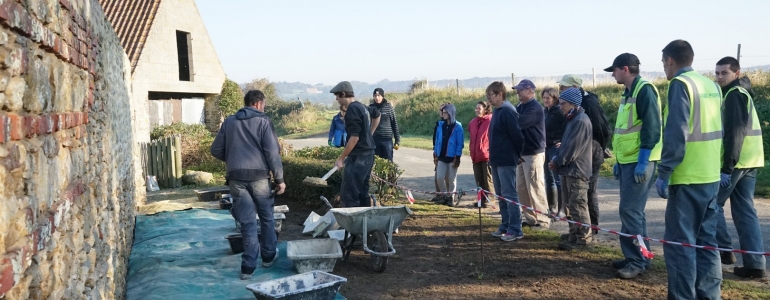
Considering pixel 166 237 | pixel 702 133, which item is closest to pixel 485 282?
pixel 702 133

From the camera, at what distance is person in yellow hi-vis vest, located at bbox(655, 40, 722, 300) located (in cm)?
447

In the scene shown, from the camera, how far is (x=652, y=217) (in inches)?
325

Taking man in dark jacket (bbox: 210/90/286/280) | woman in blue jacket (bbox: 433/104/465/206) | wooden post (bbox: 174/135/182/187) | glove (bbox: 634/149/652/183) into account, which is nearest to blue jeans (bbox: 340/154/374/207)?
man in dark jacket (bbox: 210/90/286/280)

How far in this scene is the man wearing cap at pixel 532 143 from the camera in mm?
7574

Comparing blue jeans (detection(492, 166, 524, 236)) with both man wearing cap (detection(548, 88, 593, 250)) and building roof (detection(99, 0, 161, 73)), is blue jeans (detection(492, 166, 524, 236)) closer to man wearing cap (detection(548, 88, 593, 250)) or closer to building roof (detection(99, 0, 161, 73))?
man wearing cap (detection(548, 88, 593, 250))

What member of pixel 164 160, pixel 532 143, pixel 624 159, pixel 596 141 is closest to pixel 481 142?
pixel 532 143

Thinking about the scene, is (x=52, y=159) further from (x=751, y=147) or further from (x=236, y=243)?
Result: (x=751, y=147)

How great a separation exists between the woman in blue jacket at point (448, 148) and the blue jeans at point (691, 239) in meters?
5.01

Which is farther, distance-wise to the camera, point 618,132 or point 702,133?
point 618,132

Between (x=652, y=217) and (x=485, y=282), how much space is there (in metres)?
3.76

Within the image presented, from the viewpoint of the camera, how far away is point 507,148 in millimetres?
7266

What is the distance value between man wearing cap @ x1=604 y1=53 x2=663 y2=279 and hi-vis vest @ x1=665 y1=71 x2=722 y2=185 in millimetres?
536

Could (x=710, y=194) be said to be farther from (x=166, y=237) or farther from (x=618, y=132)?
(x=166, y=237)

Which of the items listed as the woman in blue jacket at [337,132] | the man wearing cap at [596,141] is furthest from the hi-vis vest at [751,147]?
the woman in blue jacket at [337,132]
